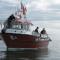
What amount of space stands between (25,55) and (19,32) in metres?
5.12

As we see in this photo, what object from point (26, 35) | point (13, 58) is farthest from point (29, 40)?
point (13, 58)

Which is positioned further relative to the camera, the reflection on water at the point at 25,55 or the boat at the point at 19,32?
the boat at the point at 19,32

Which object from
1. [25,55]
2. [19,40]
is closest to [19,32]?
[19,40]

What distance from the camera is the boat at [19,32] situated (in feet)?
230

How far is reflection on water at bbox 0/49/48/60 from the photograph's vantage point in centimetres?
6126

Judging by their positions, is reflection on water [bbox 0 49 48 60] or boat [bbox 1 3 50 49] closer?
reflection on water [bbox 0 49 48 60]

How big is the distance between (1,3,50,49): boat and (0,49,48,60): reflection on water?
136cm

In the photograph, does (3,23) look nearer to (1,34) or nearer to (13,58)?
(1,34)

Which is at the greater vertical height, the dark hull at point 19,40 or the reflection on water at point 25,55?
the dark hull at point 19,40

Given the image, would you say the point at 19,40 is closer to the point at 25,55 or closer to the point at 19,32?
the point at 19,32

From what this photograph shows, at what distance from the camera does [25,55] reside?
218 feet

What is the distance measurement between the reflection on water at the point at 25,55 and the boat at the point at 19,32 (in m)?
1.36

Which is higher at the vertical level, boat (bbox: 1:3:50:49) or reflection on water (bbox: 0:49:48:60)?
boat (bbox: 1:3:50:49)

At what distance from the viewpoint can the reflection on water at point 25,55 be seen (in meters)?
61.3
